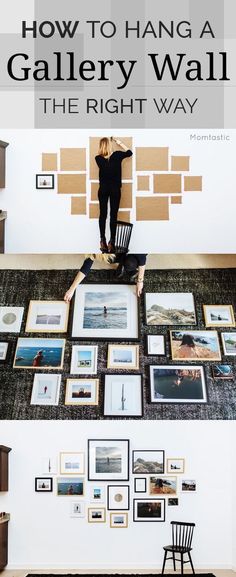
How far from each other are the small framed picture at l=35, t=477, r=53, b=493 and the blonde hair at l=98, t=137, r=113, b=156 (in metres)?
2.78

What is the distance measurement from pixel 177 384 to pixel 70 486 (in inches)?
49.5

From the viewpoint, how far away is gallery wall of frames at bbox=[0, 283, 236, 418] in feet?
25.5

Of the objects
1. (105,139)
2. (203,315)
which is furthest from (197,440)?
(105,139)

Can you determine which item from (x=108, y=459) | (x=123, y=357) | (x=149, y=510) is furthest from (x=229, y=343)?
(x=149, y=510)

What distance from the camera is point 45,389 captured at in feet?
25.4

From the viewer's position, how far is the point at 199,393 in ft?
25.6

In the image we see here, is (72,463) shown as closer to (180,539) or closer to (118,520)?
(118,520)

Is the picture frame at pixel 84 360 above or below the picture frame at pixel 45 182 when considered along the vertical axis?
below

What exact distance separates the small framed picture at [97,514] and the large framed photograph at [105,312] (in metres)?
1.46

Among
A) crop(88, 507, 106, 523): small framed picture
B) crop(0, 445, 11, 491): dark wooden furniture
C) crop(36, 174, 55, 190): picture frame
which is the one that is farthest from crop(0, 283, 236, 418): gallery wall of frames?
crop(36, 174, 55, 190): picture frame

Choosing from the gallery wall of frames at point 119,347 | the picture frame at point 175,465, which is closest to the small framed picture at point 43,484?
the gallery wall of frames at point 119,347

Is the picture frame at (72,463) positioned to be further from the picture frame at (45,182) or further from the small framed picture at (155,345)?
the picture frame at (45,182)

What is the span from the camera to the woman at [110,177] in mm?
7562

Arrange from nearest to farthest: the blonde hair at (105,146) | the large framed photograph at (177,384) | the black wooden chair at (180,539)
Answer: the black wooden chair at (180,539)
the blonde hair at (105,146)
the large framed photograph at (177,384)
